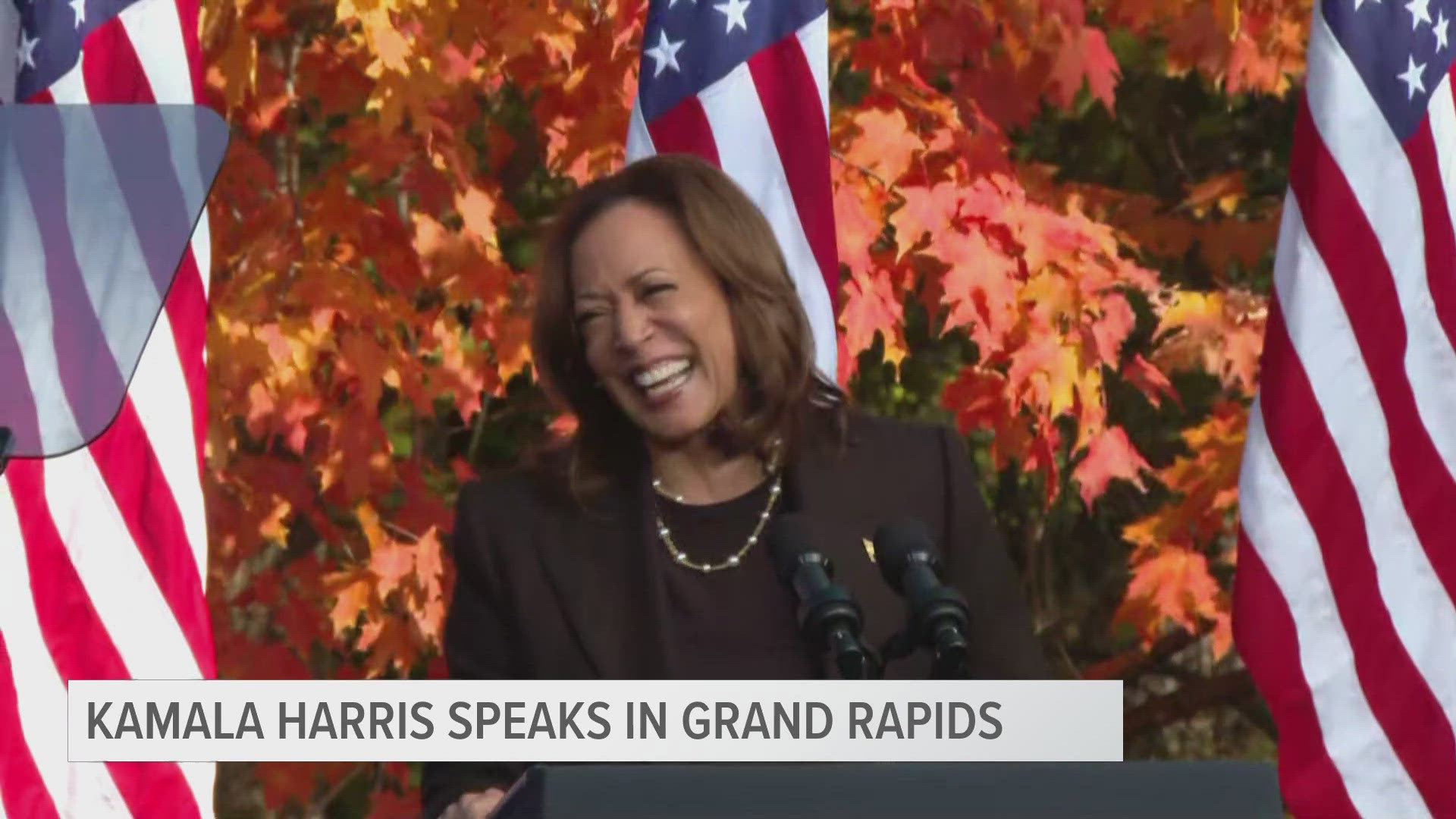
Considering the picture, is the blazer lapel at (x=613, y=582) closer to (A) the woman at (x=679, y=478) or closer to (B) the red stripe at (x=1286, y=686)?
(A) the woman at (x=679, y=478)

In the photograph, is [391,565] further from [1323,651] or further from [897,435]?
[897,435]

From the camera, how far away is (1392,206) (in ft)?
19.8

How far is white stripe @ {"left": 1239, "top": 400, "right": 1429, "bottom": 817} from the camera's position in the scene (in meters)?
5.93

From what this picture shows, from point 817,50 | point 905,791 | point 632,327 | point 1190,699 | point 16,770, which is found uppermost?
point 817,50

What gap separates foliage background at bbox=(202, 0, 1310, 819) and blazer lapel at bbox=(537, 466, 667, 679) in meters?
3.08

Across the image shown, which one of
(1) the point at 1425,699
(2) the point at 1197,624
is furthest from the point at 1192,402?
(1) the point at 1425,699

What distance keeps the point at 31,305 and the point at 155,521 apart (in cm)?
364

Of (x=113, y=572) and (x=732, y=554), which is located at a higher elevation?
(x=113, y=572)

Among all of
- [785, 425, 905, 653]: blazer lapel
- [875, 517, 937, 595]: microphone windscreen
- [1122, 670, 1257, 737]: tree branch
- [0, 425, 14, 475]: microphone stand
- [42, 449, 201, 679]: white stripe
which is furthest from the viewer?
[1122, 670, 1257, 737]: tree branch

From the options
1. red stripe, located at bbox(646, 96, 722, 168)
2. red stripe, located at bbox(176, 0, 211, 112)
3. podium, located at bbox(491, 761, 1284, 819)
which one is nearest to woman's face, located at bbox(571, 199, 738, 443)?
podium, located at bbox(491, 761, 1284, 819)

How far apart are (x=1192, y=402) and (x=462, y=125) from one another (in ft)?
7.92

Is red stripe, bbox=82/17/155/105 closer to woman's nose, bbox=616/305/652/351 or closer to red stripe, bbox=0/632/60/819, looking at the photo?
red stripe, bbox=0/632/60/819

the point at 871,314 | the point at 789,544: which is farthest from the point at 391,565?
the point at 789,544

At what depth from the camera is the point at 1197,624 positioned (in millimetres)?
7508
